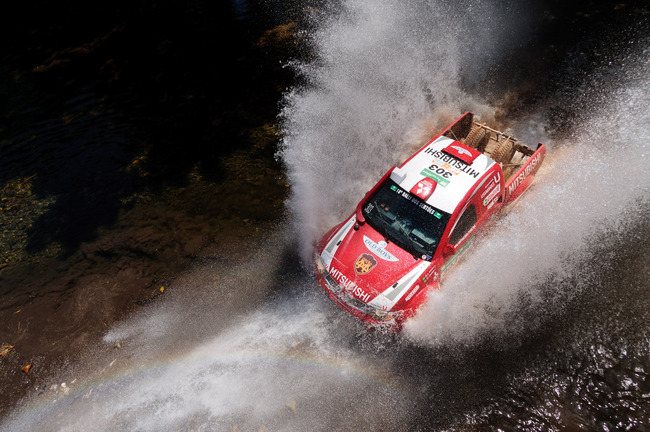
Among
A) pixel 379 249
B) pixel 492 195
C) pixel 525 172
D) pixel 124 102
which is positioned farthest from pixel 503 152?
pixel 124 102

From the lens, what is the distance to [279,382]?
20.2ft

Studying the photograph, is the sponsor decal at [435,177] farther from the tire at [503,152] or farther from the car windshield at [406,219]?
the tire at [503,152]

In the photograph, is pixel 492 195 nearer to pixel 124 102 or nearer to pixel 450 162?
pixel 450 162

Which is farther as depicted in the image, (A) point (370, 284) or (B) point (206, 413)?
(A) point (370, 284)

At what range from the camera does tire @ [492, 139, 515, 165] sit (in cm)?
835

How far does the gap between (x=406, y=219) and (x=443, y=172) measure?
119 centimetres

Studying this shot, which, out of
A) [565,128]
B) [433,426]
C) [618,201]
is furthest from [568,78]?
[433,426]

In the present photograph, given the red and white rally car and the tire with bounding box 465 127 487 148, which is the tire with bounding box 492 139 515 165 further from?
the red and white rally car

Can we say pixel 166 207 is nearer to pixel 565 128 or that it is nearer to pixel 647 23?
pixel 565 128

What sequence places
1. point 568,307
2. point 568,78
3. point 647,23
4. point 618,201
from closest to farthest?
point 568,307 → point 618,201 → point 568,78 → point 647,23

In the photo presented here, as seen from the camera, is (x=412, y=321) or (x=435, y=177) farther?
(x=435, y=177)

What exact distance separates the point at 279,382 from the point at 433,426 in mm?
2476

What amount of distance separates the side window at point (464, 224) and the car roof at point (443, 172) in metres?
0.32

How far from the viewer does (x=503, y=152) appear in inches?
329
